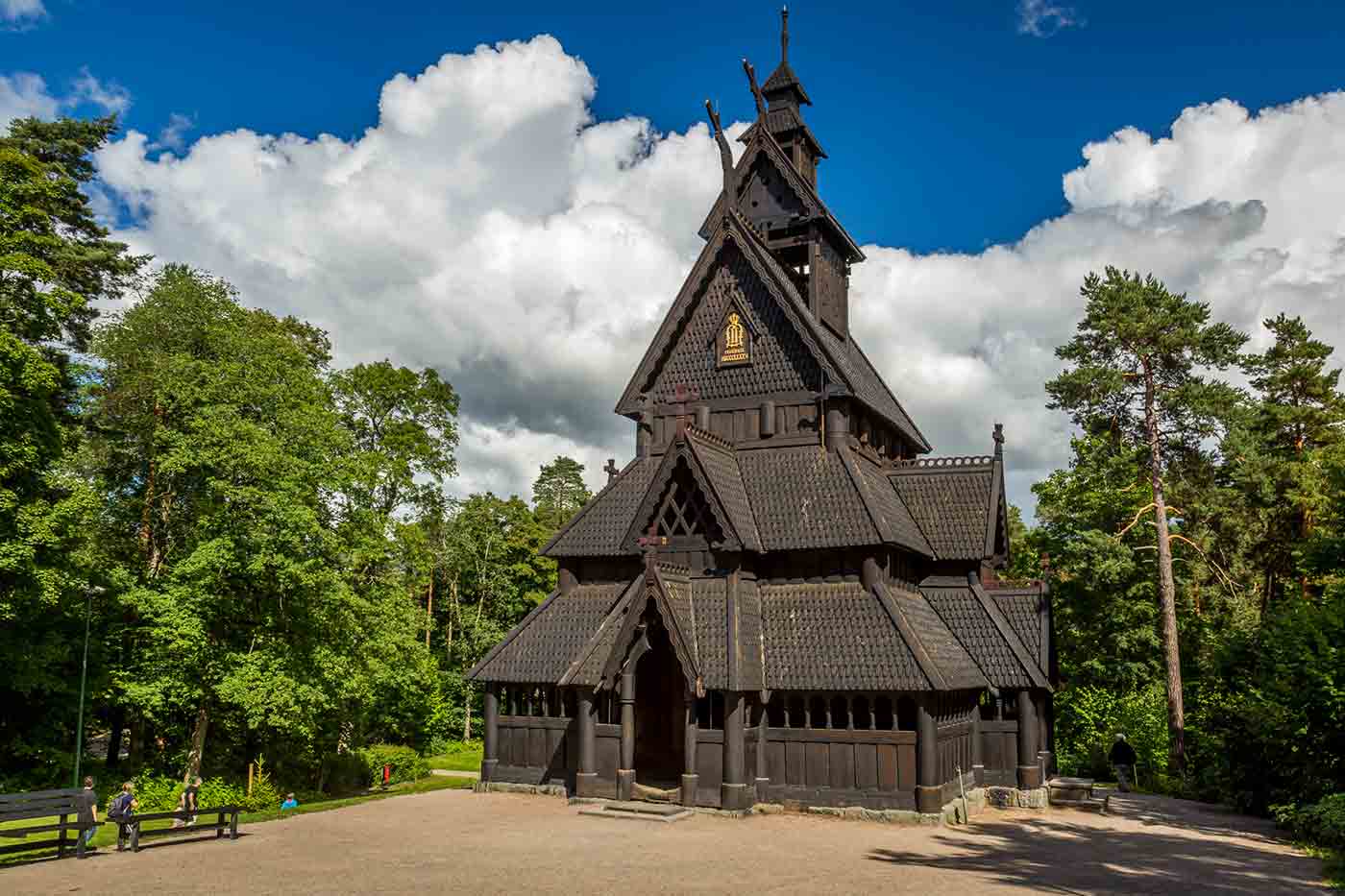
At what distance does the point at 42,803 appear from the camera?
1491 cm

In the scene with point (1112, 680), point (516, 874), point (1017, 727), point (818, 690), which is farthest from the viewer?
point (1112, 680)

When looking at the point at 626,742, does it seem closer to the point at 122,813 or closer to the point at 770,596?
the point at 770,596

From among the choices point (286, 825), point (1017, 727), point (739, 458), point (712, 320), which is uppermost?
point (712, 320)

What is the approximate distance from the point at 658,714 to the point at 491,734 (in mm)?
4495

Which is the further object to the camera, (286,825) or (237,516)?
(237,516)

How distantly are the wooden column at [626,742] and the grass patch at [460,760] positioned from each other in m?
19.2

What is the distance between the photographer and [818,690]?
20.3 meters

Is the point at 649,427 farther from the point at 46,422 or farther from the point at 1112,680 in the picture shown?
the point at 1112,680

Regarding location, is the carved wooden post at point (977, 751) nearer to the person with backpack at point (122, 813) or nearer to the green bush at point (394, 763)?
the person with backpack at point (122, 813)

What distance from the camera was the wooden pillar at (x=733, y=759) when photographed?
65.2 ft

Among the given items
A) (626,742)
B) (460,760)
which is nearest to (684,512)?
(626,742)

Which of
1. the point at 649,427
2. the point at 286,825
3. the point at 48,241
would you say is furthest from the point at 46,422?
the point at 649,427

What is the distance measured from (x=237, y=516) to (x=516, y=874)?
15990mm

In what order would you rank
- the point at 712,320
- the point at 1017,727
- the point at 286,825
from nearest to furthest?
the point at 286,825, the point at 1017,727, the point at 712,320
